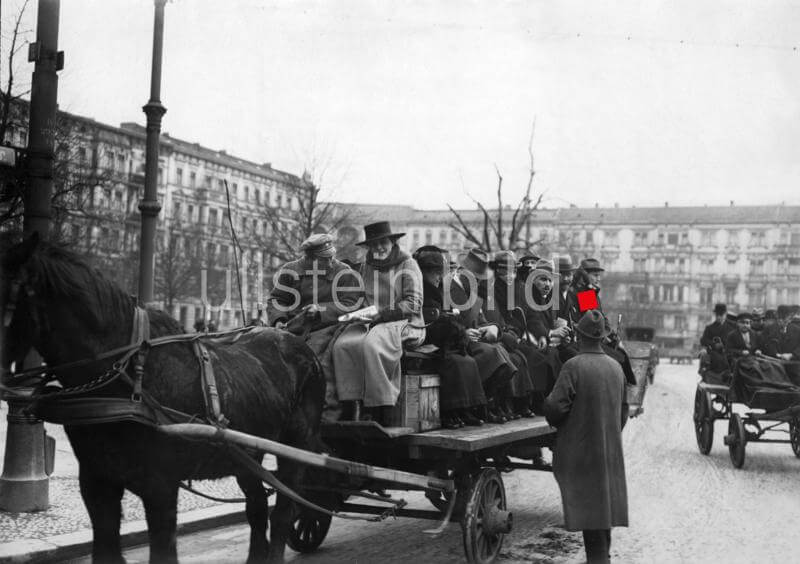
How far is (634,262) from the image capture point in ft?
311

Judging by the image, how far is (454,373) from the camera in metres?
6.45

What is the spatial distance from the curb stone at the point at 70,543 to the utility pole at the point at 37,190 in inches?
30.2

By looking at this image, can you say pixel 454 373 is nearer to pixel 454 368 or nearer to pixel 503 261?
pixel 454 368

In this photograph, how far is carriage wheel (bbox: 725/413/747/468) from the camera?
1113 centimetres

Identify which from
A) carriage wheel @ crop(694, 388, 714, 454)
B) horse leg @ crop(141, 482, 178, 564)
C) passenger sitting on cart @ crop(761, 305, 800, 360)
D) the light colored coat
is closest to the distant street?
carriage wheel @ crop(694, 388, 714, 454)

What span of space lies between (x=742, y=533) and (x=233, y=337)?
4984mm

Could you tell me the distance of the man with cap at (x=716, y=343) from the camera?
43.6 feet

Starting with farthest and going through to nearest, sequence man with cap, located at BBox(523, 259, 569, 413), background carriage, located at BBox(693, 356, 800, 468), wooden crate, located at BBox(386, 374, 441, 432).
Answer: background carriage, located at BBox(693, 356, 800, 468) → man with cap, located at BBox(523, 259, 569, 413) → wooden crate, located at BBox(386, 374, 441, 432)

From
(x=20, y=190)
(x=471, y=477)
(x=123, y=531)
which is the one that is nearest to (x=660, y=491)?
(x=471, y=477)

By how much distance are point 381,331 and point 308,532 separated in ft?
6.14

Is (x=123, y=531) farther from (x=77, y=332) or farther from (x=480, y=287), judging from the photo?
(x=480, y=287)

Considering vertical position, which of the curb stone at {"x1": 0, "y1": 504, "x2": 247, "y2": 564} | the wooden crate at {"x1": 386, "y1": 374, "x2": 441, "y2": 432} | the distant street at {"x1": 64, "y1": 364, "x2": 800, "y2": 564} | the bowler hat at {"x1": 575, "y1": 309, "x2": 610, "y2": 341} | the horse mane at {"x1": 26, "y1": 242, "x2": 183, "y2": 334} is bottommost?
the distant street at {"x1": 64, "y1": 364, "x2": 800, "y2": 564}

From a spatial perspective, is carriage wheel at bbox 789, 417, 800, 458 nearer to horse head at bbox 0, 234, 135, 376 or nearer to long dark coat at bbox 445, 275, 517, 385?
long dark coat at bbox 445, 275, 517, 385

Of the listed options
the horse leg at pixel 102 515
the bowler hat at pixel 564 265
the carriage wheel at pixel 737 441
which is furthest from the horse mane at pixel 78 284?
the carriage wheel at pixel 737 441
